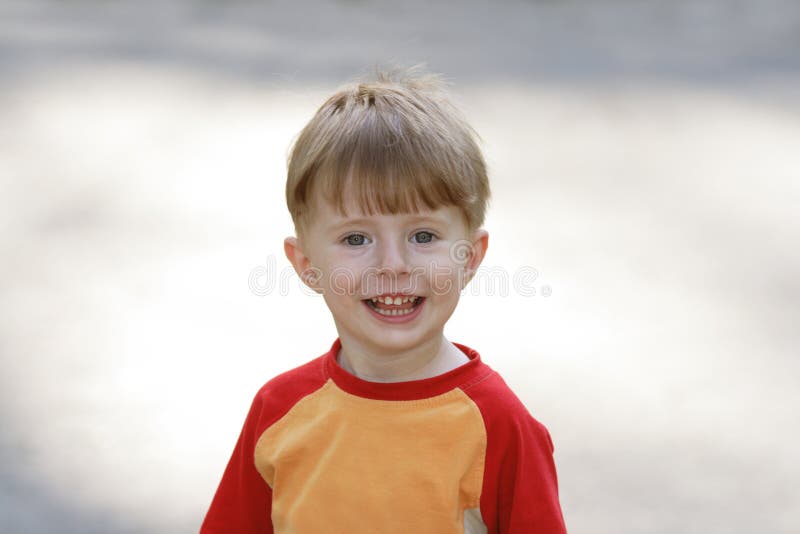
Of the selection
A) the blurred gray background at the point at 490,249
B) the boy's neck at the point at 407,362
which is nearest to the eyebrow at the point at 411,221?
the boy's neck at the point at 407,362

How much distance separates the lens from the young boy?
1.07m

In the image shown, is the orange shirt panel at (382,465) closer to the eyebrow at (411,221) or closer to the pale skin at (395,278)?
the pale skin at (395,278)

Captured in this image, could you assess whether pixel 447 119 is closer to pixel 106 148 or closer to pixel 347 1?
pixel 106 148

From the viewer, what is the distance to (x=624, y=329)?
2125 millimetres

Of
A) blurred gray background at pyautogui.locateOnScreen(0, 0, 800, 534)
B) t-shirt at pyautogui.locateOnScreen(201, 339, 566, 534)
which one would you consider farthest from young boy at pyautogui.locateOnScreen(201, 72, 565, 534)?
blurred gray background at pyautogui.locateOnScreen(0, 0, 800, 534)

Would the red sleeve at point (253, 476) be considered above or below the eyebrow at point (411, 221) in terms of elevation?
below

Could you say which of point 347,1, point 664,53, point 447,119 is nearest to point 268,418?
point 447,119

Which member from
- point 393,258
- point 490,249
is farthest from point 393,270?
point 490,249

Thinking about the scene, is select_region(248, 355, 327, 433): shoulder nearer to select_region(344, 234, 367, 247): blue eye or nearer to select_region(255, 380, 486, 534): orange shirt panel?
select_region(255, 380, 486, 534): orange shirt panel

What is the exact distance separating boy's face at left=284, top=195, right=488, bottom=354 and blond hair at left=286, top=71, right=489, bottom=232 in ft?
0.05

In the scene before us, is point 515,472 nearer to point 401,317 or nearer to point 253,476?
point 401,317

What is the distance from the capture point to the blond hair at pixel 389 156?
1.08 metres

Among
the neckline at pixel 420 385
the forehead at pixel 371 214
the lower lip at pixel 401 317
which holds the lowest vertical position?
the neckline at pixel 420 385

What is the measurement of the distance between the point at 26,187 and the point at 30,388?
868mm
